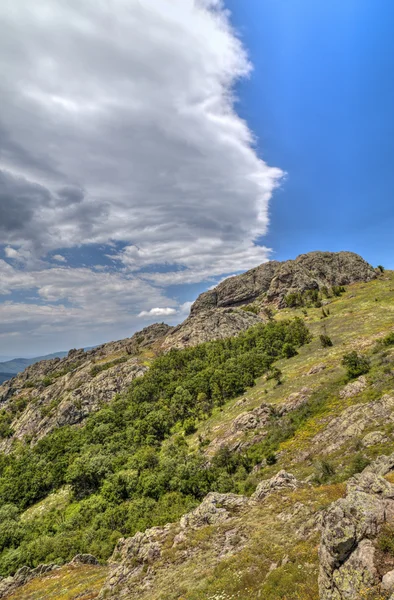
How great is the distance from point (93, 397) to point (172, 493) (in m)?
89.8

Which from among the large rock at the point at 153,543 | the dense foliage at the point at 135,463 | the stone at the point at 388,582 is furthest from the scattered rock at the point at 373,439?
the stone at the point at 388,582

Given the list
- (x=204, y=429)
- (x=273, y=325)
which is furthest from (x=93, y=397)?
(x=273, y=325)

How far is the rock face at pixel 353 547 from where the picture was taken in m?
12.5

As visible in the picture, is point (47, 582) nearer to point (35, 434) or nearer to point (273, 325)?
point (35, 434)

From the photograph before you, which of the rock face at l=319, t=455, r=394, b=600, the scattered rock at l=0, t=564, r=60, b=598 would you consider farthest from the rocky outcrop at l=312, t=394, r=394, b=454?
the scattered rock at l=0, t=564, r=60, b=598

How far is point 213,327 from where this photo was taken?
17088cm

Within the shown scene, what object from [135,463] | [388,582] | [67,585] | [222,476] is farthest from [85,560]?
[388,582]

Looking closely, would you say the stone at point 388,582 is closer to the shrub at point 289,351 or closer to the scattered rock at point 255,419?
the scattered rock at point 255,419

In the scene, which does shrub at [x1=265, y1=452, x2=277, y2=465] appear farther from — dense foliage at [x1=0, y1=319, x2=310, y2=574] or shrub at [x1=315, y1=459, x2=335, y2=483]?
shrub at [x1=315, y1=459, x2=335, y2=483]

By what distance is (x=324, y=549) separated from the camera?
48.4ft

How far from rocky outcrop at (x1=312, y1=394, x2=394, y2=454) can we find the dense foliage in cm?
1359

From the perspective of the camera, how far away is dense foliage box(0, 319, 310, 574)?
1927 inches

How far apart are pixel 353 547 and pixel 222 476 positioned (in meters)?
37.8

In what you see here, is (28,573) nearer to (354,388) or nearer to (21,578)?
(21,578)
